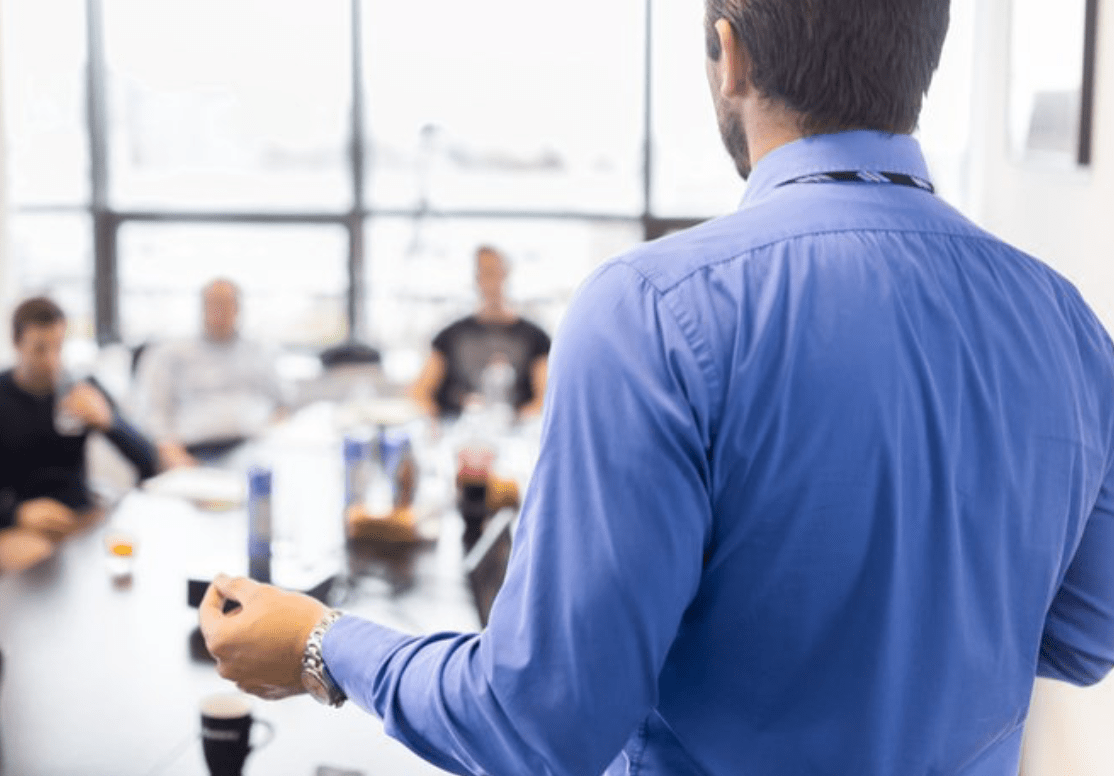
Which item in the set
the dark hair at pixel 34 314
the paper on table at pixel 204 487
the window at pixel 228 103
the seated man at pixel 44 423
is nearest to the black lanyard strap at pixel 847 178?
the paper on table at pixel 204 487

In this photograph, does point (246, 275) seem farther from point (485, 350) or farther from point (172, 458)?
point (172, 458)

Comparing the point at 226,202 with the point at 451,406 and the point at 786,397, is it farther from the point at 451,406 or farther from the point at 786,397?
the point at 786,397

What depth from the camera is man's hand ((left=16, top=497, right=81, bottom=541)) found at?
3484 mm

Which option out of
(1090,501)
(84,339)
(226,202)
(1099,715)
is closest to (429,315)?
(226,202)

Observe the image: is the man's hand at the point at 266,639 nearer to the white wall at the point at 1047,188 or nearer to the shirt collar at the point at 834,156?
the shirt collar at the point at 834,156

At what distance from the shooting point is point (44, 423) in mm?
3973

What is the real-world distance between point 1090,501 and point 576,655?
1.50 feet

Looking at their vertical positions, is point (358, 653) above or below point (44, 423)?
above

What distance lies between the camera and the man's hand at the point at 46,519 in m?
3.48

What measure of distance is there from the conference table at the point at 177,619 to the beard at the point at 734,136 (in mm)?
986

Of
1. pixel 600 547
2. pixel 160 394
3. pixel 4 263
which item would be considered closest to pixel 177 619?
pixel 600 547

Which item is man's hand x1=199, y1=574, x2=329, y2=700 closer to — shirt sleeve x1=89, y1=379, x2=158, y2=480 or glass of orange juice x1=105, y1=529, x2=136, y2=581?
glass of orange juice x1=105, y1=529, x2=136, y2=581

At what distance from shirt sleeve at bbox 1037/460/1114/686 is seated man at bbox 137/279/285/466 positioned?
398cm

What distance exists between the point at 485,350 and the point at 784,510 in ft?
13.8
